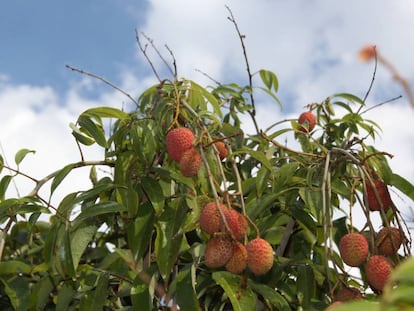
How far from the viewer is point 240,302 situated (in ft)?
3.76

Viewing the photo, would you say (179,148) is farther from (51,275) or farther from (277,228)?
(51,275)

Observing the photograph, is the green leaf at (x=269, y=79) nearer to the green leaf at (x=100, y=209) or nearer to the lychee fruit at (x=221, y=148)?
the lychee fruit at (x=221, y=148)

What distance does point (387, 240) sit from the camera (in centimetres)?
107

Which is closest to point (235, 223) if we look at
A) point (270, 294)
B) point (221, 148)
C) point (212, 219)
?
point (212, 219)

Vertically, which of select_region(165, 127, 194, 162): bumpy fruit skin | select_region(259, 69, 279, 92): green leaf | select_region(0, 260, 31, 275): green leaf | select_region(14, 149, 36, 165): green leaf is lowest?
select_region(0, 260, 31, 275): green leaf

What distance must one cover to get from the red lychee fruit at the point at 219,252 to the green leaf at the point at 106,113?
0.50 metres

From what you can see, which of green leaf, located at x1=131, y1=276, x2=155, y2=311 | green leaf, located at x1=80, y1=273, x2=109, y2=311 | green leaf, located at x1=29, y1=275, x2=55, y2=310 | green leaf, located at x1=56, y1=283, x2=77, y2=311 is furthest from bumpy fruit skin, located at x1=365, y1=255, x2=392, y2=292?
green leaf, located at x1=29, y1=275, x2=55, y2=310

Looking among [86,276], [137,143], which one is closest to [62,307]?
[86,276]

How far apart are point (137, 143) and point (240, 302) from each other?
1.23 ft

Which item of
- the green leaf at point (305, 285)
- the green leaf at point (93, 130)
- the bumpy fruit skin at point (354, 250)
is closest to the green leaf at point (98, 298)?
the green leaf at point (93, 130)

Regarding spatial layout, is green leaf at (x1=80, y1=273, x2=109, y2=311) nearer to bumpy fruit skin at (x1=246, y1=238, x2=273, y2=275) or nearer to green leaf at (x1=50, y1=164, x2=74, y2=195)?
green leaf at (x1=50, y1=164, x2=74, y2=195)

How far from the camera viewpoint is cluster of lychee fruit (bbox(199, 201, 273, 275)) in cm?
103

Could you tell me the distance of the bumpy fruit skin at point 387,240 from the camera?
106cm

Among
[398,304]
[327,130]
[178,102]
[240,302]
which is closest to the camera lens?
[398,304]
